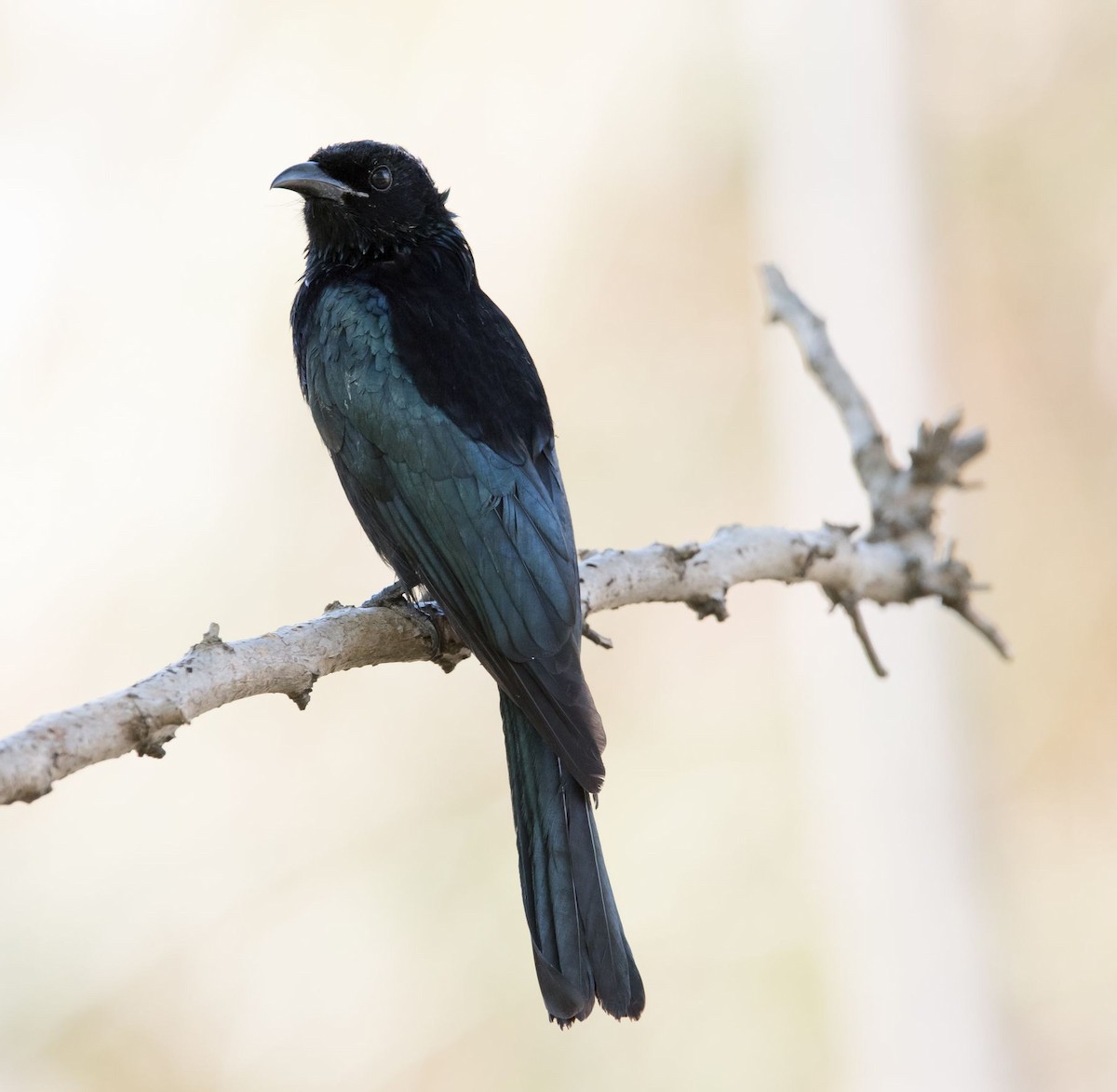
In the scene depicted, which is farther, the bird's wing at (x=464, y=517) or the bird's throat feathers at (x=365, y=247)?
the bird's throat feathers at (x=365, y=247)

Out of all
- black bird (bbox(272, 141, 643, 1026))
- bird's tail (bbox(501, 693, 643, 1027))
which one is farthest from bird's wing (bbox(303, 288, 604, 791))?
bird's tail (bbox(501, 693, 643, 1027))

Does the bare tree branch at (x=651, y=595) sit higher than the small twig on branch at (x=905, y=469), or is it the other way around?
the small twig on branch at (x=905, y=469)

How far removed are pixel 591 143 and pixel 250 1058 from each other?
6.26 meters

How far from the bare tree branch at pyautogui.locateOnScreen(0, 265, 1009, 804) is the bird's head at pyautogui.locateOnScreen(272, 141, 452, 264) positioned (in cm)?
124

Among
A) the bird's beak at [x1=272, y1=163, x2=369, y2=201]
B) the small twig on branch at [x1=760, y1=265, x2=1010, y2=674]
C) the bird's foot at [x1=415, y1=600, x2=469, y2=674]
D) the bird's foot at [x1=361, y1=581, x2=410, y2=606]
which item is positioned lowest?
the bird's foot at [x1=415, y1=600, x2=469, y2=674]

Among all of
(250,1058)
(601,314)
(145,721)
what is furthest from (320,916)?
(145,721)

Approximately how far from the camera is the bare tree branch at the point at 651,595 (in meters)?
2.19

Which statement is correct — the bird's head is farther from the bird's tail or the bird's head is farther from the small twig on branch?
the bird's tail

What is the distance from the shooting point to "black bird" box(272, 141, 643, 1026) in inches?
126

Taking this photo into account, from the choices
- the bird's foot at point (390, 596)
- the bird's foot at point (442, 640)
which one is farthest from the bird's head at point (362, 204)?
the bird's foot at point (442, 640)

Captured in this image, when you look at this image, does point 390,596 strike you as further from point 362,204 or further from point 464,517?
point 362,204

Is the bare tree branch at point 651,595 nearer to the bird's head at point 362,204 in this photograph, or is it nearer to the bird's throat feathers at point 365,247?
the bird's throat feathers at point 365,247

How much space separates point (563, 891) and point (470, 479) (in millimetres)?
1072

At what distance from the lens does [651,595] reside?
12.4 ft
